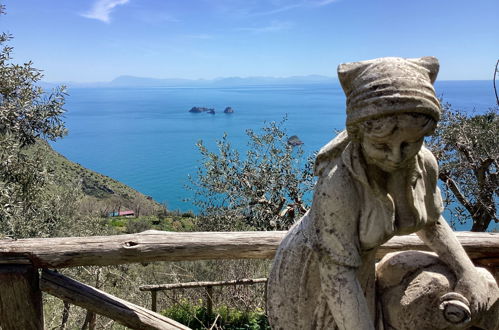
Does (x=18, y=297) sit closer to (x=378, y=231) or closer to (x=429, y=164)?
(x=378, y=231)

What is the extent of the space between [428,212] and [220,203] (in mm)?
7177

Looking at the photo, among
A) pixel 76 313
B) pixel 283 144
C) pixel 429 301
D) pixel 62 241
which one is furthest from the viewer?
pixel 283 144

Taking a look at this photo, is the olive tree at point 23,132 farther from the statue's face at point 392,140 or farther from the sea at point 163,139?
the sea at point 163,139

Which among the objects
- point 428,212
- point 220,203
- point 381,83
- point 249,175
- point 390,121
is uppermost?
point 381,83

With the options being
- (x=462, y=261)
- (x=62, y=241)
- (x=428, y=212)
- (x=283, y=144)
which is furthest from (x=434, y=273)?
(x=283, y=144)

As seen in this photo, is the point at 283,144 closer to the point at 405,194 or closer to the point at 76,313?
the point at 76,313

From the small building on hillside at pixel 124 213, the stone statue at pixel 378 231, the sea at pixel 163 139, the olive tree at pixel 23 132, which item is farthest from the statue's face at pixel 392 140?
the sea at pixel 163 139

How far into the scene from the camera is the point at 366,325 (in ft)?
4.99

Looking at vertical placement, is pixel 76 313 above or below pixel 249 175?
below

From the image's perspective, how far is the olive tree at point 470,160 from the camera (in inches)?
313

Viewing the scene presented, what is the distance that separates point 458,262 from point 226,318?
13.8 ft

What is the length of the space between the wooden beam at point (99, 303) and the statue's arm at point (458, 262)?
1.70m

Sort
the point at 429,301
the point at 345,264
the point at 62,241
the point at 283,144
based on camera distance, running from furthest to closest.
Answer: the point at 283,144 < the point at 62,241 < the point at 429,301 < the point at 345,264

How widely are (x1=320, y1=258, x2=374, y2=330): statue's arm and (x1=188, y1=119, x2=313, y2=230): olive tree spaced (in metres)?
5.76
